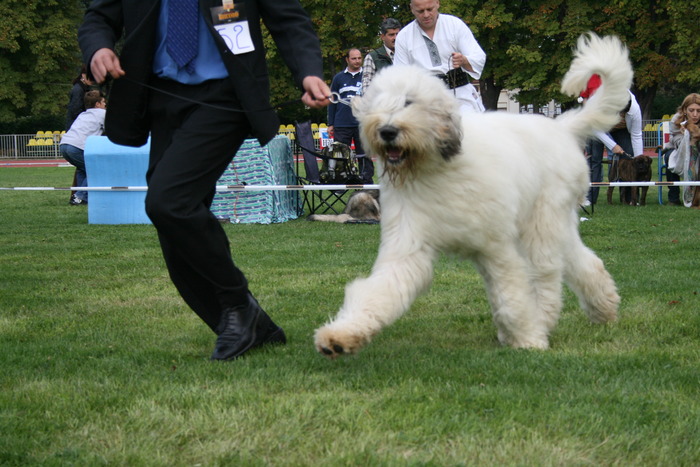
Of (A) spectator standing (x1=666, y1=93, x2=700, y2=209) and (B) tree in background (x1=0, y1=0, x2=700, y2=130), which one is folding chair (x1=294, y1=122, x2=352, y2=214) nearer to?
(A) spectator standing (x1=666, y1=93, x2=700, y2=209)

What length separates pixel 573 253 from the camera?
527 cm

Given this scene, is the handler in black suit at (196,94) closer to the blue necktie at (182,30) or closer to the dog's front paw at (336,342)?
the blue necktie at (182,30)

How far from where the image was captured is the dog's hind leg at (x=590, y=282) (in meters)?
5.26

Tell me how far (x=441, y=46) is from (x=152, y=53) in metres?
3.49

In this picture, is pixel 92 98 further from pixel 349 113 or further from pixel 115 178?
pixel 349 113

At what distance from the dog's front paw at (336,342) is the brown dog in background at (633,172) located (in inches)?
446

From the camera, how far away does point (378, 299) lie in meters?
4.09

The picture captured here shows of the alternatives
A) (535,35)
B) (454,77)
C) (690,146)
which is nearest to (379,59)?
(454,77)

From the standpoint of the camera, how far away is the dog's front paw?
3871mm

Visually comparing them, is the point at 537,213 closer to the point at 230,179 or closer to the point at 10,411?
the point at 10,411

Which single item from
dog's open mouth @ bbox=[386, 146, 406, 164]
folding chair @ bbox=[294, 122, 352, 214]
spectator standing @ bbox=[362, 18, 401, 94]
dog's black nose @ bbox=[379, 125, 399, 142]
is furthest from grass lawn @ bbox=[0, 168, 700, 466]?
folding chair @ bbox=[294, 122, 352, 214]

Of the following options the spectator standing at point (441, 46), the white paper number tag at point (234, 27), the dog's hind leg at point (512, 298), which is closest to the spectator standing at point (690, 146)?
the spectator standing at point (441, 46)

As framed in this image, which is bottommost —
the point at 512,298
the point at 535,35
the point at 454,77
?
the point at 512,298

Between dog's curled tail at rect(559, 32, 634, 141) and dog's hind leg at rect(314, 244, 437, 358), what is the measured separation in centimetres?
161
